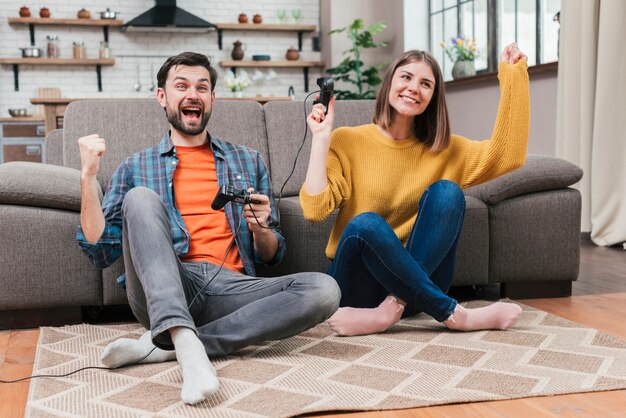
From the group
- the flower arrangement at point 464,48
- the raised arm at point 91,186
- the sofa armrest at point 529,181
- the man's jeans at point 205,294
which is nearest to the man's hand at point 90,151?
the raised arm at point 91,186

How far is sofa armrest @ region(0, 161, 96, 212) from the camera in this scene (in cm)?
227

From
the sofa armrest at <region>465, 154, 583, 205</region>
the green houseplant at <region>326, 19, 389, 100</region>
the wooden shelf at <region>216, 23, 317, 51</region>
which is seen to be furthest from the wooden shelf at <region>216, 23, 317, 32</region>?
the sofa armrest at <region>465, 154, 583, 205</region>

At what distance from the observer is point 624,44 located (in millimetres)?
3959

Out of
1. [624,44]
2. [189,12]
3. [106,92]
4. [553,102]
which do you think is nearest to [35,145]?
[106,92]

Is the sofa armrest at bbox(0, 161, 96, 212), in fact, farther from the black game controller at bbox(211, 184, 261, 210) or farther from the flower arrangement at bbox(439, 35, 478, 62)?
the flower arrangement at bbox(439, 35, 478, 62)

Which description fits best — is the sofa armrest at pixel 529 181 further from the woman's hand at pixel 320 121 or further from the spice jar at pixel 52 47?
the spice jar at pixel 52 47

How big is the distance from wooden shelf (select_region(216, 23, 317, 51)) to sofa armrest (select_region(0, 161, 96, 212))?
5.21 metres

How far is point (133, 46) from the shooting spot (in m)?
7.32

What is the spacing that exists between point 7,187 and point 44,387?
793 millimetres

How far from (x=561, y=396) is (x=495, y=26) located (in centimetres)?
442

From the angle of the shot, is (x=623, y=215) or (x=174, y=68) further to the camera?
(x=623, y=215)

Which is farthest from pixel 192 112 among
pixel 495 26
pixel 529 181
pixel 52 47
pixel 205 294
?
pixel 52 47

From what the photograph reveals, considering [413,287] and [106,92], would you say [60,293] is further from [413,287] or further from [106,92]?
[106,92]

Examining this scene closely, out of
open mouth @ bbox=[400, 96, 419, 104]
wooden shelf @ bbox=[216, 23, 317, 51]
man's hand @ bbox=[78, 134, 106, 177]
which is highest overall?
wooden shelf @ bbox=[216, 23, 317, 51]
